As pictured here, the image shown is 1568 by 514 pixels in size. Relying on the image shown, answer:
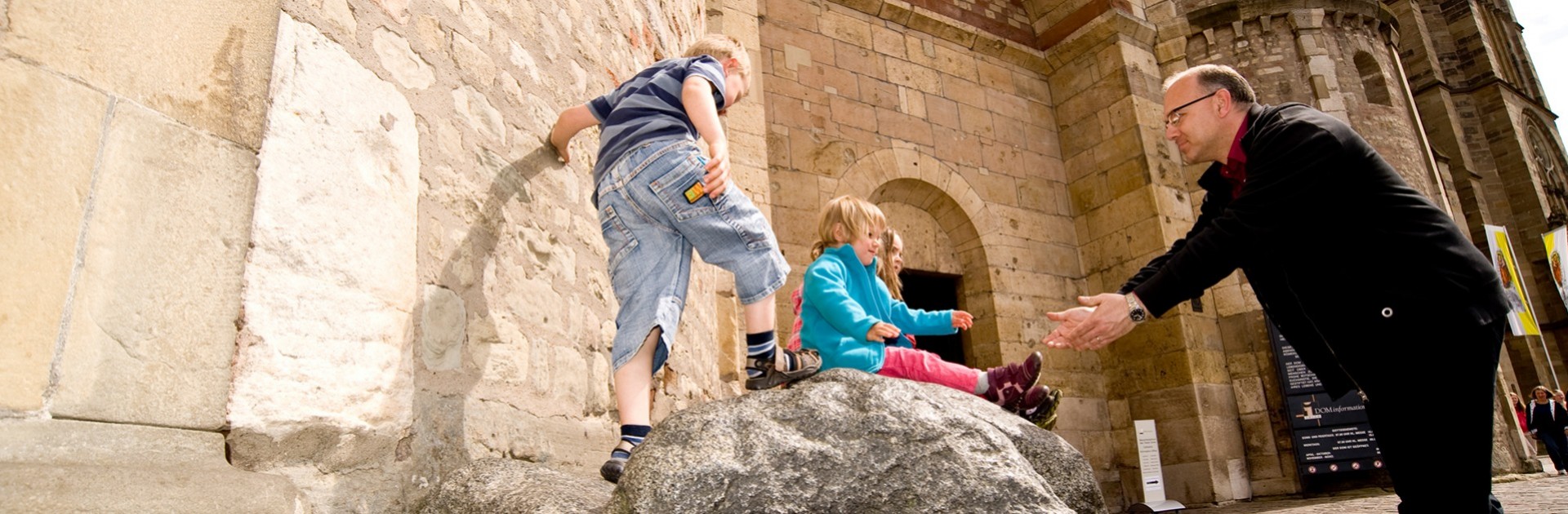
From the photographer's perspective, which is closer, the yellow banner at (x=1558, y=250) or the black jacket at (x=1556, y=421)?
the black jacket at (x=1556, y=421)

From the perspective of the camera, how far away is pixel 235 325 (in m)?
1.72

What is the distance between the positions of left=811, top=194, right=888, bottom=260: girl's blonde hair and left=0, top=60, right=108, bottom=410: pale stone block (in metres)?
2.40

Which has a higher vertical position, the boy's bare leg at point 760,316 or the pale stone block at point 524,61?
the pale stone block at point 524,61

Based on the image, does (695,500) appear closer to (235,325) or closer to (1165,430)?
(235,325)

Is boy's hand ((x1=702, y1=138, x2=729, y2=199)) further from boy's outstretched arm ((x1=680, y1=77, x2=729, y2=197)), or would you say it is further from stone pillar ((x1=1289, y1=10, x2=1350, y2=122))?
stone pillar ((x1=1289, y1=10, x2=1350, y2=122))

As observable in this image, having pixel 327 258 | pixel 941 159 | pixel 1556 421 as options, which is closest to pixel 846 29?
pixel 941 159

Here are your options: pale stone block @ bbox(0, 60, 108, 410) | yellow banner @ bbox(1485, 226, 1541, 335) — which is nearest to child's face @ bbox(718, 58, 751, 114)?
pale stone block @ bbox(0, 60, 108, 410)

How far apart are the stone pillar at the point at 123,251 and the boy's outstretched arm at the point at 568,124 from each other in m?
1.11

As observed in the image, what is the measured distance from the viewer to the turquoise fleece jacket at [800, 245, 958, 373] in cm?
309

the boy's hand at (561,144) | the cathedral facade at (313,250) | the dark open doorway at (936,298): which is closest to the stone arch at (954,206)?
the dark open doorway at (936,298)

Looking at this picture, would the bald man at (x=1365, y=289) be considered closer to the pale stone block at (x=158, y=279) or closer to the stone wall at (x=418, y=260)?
the stone wall at (x=418, y=260)

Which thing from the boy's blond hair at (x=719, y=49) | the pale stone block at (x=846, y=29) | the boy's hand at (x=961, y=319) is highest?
the pale stone block at (x=846, y=29)

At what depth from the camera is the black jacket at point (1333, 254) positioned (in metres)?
1.78

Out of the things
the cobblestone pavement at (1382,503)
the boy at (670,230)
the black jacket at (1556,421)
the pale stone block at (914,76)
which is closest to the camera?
the boy at (670,230)
